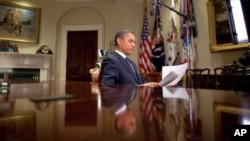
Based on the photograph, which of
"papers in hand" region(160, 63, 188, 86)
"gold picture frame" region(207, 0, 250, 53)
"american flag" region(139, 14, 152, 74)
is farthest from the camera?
"american flag" region(139, 14, 152, 74)

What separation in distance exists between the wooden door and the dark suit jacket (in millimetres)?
3940

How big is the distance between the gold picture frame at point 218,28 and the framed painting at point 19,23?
14.8ft

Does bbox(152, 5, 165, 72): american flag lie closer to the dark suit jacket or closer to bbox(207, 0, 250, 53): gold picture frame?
bbox(207, 0, 250, 53): gold picture frame

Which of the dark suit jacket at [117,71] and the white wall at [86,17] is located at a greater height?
Answer: the white wall at [86,17]

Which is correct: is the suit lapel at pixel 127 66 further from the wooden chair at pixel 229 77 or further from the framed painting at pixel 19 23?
the framed painting at pixel 19 23

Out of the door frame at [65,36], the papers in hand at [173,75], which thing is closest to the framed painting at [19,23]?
the door frame at [65,36]

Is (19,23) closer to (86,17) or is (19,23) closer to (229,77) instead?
(86,17)

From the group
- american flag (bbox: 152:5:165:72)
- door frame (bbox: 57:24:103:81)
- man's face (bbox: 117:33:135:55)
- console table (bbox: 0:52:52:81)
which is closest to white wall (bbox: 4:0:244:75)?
door frame (bbox: 57:24:103:81)

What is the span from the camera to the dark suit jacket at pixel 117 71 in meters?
1.50

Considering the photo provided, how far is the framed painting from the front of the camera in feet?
17.1

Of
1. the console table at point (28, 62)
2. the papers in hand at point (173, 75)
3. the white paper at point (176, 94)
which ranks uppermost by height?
the console table at point (28, 62)

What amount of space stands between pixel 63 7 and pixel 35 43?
130 centimetres

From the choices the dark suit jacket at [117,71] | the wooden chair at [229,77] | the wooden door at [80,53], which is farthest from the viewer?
the wooden door at [80,53]

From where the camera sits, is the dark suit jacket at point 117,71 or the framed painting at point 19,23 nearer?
the dark suit jacket at point 117,71
